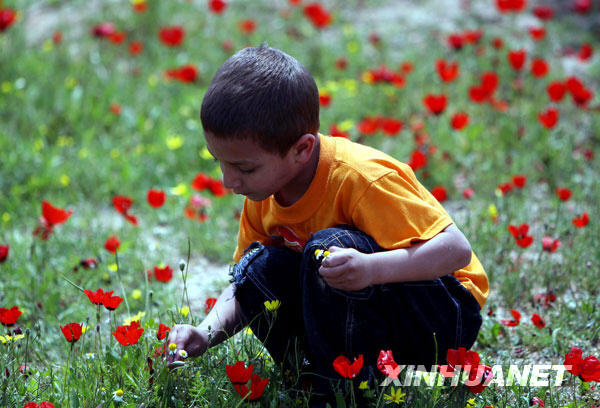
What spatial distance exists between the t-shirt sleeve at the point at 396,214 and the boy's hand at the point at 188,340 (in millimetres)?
559

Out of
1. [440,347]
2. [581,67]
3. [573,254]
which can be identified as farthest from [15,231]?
[581,67]

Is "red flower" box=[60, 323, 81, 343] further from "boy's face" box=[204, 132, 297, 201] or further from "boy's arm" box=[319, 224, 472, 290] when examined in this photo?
"boy's arm" box=[319, 224, 472, 290]

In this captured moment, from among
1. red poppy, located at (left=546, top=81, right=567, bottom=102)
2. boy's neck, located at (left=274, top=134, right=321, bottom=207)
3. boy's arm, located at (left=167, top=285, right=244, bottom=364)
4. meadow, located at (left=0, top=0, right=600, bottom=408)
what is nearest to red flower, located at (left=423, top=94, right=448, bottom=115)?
meadow, located at (left=0, top=0, right=600, bottom=408)

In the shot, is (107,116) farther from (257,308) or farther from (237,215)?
(257,308)

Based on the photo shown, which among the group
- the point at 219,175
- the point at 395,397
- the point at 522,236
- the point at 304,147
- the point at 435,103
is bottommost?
the point at 219,175

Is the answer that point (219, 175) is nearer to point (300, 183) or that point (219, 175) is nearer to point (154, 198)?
point (154, 198)

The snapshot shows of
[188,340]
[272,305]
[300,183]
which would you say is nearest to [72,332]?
[188,340]

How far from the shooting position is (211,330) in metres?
2.03

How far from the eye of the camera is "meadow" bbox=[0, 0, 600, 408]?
204cm

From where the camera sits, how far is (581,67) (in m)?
5.15

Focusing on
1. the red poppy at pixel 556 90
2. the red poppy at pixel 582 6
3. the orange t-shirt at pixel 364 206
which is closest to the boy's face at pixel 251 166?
the orange t-shirt at pixel 364 206

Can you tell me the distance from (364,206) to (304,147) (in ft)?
0.81

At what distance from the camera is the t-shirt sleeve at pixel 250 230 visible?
7.48 feet

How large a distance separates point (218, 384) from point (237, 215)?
5.53 feet
